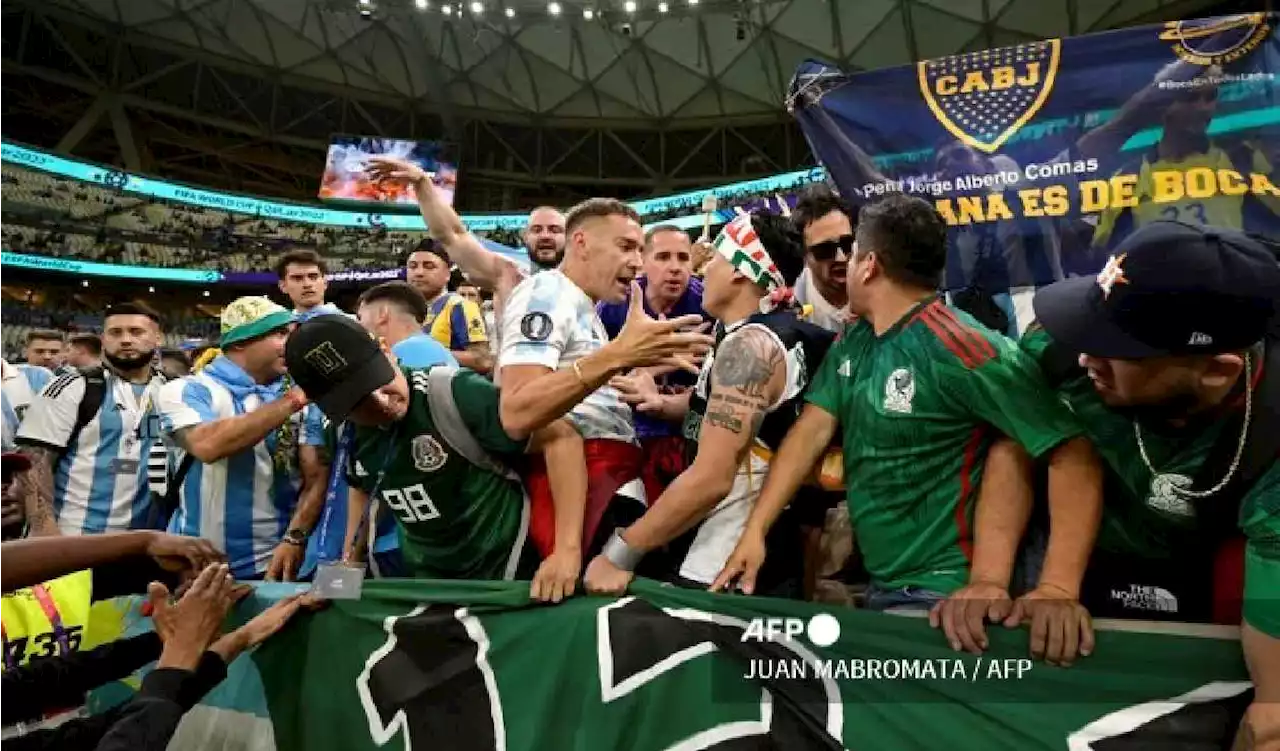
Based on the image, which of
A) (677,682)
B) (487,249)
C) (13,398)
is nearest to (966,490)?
(677,682)

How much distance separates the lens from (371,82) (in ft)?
81.7

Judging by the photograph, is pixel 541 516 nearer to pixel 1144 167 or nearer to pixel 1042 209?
pixel 1042 209

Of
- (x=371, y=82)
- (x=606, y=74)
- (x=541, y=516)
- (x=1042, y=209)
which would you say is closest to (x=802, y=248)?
(x=541, y=516)

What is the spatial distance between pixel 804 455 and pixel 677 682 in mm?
663

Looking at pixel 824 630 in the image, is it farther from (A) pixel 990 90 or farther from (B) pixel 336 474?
(A) pixel 990 90

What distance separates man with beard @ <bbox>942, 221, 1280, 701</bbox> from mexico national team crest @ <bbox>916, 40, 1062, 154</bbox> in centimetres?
190

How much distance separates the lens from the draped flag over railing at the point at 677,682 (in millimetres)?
1589

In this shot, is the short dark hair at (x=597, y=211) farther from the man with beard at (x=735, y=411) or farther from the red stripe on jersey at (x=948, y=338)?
the red stripe on jersey at (x=948, y=338)

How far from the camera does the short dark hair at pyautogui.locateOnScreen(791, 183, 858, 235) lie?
2617mm

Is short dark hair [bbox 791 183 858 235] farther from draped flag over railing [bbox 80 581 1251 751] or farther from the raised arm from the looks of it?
the raised arm

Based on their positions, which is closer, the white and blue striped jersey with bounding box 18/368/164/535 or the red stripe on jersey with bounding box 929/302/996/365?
the red stripe on jersey with bounding box 929/302/996/365

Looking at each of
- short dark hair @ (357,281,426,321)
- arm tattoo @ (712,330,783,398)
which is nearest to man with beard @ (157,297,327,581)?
short dark hair @ (357,281,426,321)

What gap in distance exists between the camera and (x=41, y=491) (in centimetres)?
408

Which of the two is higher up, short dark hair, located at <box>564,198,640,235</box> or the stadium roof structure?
the stadium roof structure
